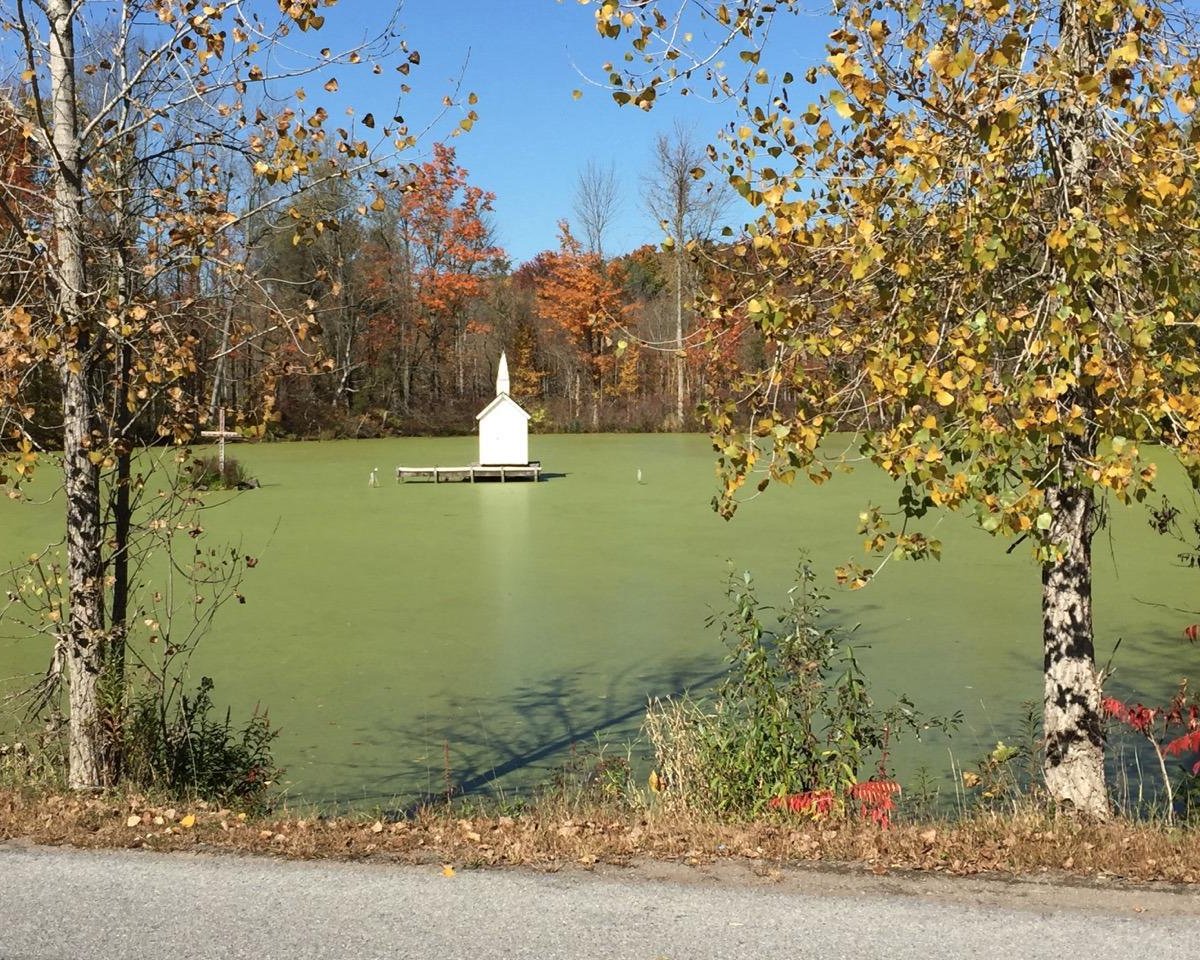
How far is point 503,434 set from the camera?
60.4 ft

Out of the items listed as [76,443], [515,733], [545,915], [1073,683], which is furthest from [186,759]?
[1073,683]

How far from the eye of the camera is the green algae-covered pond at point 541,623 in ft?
19.7

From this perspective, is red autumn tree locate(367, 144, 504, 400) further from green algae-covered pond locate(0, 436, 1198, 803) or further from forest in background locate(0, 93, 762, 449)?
green algae-covered pond locate(0, 436, 1198, 803)

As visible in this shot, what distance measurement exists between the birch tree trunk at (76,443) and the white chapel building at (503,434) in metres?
13.8

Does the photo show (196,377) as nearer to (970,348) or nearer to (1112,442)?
(970,348)

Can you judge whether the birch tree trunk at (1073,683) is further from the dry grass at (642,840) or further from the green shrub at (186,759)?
the green shrub at (186,759)

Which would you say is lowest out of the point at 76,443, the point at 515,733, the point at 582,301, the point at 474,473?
the point at 515,733

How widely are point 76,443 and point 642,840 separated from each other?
2326 millimetres

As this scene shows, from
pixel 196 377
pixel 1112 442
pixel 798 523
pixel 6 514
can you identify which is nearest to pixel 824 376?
pixel 1112 442

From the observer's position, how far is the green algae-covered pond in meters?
6.01

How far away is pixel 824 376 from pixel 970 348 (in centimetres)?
96

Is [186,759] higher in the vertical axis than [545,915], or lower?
lower

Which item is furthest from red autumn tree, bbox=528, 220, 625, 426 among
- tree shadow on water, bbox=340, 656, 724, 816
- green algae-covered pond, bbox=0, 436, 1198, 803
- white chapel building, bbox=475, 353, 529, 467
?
tree shadow on water, bbox=340, 656, 724, 816

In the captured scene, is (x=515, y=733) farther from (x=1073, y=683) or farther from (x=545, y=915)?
(x=545, y=915)
